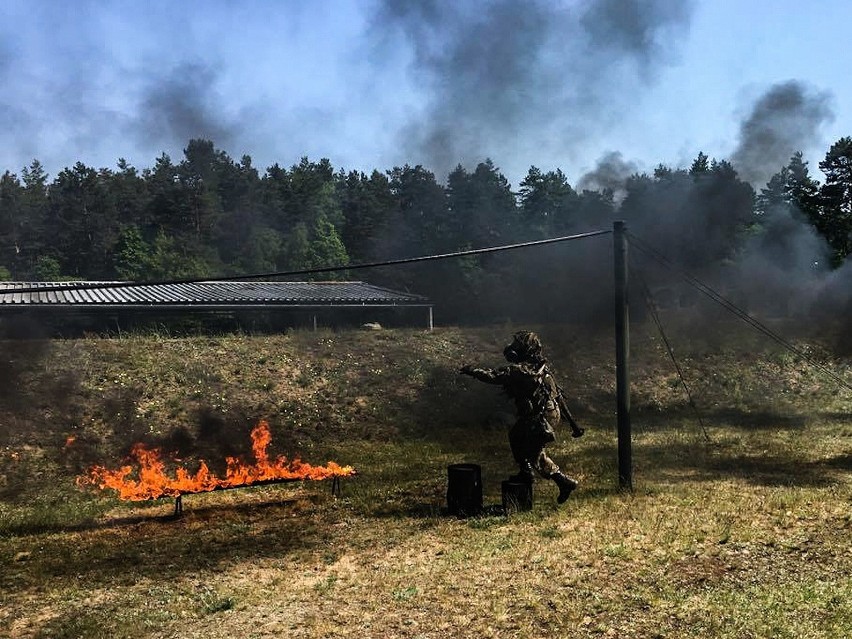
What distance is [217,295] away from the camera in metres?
27.4

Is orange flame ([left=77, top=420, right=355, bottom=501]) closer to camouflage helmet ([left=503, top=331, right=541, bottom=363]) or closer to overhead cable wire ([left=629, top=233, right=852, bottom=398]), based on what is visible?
camouflage helmet ([left=503, top=331, right=541, bottom=363])

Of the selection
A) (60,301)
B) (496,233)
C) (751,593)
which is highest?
(496,233)

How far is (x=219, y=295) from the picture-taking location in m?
27.4

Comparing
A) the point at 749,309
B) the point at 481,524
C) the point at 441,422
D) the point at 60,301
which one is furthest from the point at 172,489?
the point at 749,309

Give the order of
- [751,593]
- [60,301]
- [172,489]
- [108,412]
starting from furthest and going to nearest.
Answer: [60,301] < [108,412] < [172,489] < [751,593]

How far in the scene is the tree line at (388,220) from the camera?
27.3 meters

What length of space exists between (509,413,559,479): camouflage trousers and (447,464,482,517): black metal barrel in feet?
2.75

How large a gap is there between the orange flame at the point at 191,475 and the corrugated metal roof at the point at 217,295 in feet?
28.1

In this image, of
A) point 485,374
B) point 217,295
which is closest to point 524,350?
point 485,374

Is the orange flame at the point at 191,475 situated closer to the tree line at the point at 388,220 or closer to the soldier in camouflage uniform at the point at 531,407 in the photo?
the soldier in camouflage uniform at the point at 531,407

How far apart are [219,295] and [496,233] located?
2257 cm

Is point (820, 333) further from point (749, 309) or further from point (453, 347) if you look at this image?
point (453, 347)

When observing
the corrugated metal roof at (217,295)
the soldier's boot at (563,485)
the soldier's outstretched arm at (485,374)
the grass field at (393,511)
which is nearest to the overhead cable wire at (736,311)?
the grass field at (393,511)

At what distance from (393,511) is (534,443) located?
259 cm
